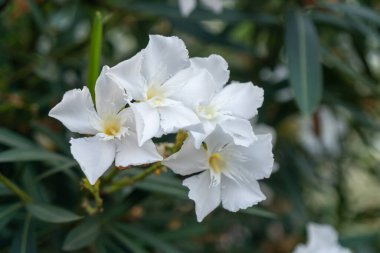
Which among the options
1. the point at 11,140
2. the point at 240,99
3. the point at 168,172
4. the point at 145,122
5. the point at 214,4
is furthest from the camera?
the point at 214,4

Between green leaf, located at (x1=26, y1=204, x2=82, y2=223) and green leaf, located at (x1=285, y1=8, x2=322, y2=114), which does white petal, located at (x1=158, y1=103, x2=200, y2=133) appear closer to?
green leaf, located at (x1=26, y1=204, x2=82, y2=223)

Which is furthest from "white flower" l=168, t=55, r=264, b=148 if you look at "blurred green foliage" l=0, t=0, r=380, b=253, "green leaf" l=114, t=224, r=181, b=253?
"green leaf" l=114, t=224, r=181, b=253

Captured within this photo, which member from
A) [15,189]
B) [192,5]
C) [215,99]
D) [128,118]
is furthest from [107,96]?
[192,5]

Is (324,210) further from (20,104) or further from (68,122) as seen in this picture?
(68,122)

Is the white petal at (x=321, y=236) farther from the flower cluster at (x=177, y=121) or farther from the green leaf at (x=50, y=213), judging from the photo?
the green leaf at (x=50, y=213)

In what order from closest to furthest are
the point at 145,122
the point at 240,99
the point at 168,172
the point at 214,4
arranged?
the point at 145,122
the point at 240,99
the point at 168,172
the point at 214,4

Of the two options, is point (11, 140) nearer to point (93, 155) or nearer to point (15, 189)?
point (15, 189)
